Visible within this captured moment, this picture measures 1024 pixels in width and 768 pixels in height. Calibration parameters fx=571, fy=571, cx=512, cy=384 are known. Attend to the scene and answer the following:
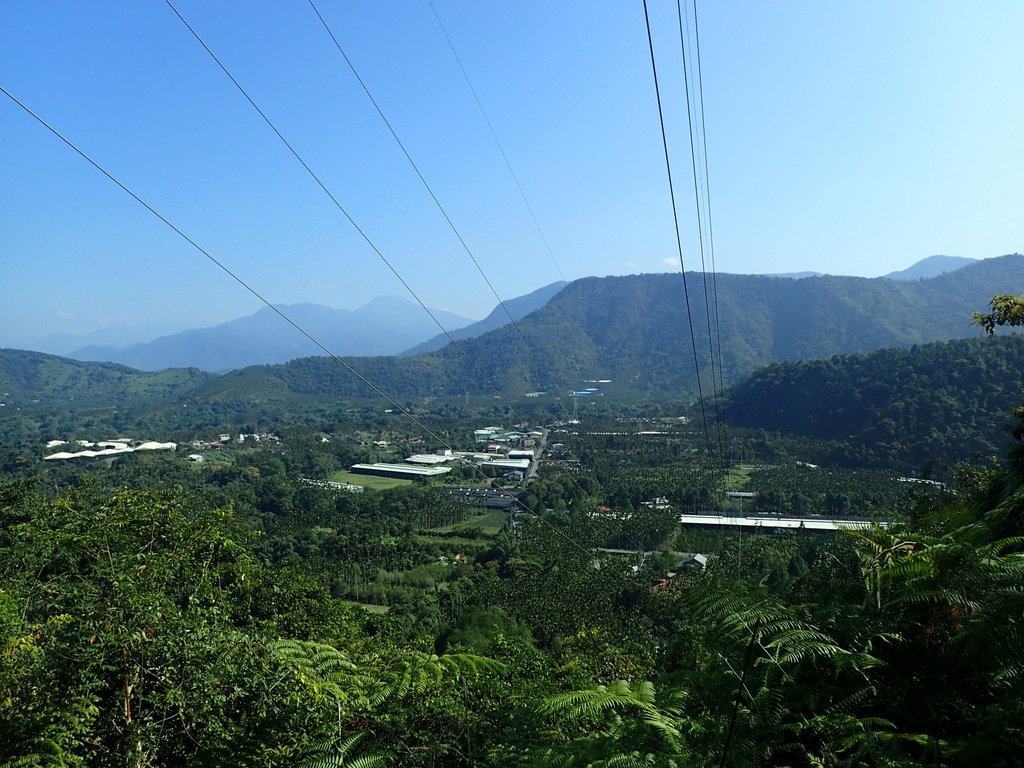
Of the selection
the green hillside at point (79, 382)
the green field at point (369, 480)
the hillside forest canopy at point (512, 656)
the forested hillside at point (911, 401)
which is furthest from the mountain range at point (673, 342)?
the hillside forest canopy at point (512, 656)

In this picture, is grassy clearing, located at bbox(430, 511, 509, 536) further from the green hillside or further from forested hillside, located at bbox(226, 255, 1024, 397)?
the green hillside

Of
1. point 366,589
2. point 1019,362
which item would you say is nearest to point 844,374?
Answer: point 1019,362

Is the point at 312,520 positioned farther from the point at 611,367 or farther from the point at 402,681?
the point at 611,367

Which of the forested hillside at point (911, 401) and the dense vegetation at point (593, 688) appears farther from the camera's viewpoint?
the forested hillside at point (911, 401)

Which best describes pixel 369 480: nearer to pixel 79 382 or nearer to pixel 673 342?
pixel 673 342

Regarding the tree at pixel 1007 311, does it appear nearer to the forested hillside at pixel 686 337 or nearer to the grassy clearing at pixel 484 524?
the grassy clearing at pixel 484 524
